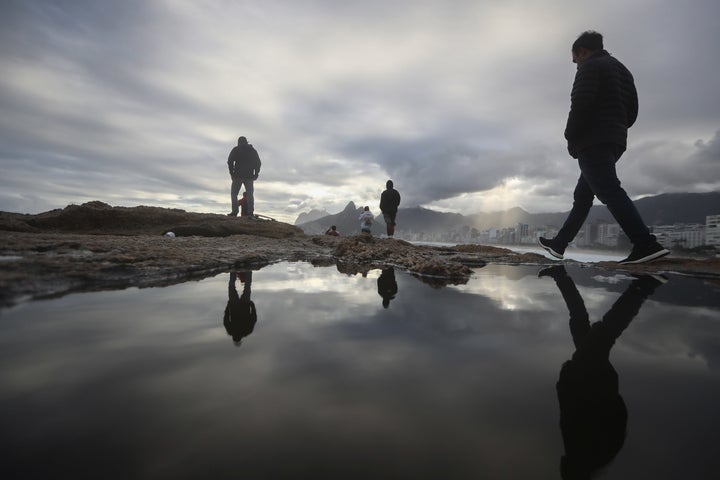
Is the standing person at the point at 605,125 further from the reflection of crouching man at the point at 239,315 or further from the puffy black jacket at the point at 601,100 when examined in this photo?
the reflection of crouching man at the point at 239,315

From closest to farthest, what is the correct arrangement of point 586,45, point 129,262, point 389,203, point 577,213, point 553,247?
1. point 129,262
2. point 586,45
3. point 577,213
4. point 553,247
5. point 389,203

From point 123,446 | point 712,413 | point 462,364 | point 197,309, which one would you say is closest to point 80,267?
point 197,309

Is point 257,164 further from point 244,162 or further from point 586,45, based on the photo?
point 586,45

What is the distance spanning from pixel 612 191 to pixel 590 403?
346 centimetres

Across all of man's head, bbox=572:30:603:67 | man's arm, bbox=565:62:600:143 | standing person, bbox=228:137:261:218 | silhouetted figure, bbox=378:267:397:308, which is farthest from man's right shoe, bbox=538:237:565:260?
standing person, bbox=228:137:261:218

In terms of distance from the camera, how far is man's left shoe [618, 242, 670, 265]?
3.32 m

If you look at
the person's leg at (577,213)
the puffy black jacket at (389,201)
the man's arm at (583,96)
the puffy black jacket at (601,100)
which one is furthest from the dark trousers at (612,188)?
the puffy black jacket at (389,201)

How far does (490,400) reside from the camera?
2.72 feet

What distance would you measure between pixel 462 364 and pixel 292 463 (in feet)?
2.03

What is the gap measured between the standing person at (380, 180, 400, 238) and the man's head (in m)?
7.86

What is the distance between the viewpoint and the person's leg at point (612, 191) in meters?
3.36

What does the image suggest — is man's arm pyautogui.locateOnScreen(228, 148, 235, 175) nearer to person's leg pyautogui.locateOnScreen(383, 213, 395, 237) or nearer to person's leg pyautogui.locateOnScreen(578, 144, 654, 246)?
person's leg pyautogui.locateOnScreen(383, 213, 395, 237)

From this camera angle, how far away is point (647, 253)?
342cm

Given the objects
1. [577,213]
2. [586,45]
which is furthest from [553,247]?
[586,45]
